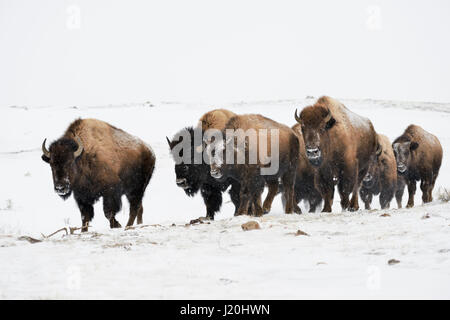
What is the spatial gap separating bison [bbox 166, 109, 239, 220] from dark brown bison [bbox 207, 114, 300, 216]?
39 centimetres

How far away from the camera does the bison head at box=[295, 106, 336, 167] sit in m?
9.78

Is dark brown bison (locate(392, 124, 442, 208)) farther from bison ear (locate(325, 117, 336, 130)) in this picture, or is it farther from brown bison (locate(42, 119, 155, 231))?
brown bison (locate(42, 119, 155, 231))

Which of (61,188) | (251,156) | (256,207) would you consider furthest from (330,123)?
(61,188)

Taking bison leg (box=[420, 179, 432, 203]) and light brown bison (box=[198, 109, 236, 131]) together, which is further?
bison leg (box=[420, 179, 432, 203])

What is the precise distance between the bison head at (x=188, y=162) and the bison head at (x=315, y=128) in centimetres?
183

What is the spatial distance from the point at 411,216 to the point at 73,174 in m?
5.31

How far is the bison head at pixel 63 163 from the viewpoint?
29.1 feet

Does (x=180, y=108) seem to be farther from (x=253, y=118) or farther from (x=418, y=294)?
(x=418, y=294)

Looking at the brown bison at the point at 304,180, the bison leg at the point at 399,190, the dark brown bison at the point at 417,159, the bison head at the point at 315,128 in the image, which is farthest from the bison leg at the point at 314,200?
the bison leg at the point at 399,190

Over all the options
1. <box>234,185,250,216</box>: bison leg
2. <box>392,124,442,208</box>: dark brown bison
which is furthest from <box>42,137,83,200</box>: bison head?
<box>392,124,442,208</box>: dark brown bison

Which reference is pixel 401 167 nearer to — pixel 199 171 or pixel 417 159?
pixel 417 159

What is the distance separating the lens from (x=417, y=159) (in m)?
14.4
